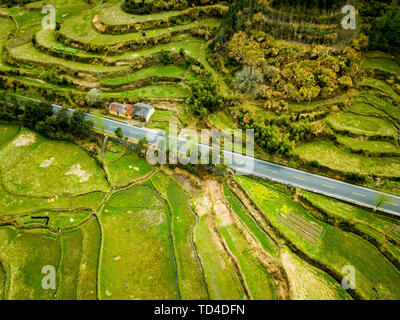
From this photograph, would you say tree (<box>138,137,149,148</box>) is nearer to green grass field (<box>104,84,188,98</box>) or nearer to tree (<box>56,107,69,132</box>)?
green grass field (<box>104,84,188,98</box>)

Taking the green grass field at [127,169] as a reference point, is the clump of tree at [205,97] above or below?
above

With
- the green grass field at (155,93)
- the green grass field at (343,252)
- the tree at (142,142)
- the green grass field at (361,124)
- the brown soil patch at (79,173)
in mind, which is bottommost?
the green grass field at (343,252)

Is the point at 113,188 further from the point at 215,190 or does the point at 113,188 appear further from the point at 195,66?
the point at 195,66

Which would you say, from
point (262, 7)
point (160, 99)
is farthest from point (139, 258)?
point (262, 7)

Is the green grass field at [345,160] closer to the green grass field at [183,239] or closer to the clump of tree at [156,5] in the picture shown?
the green grass field at [183,239]

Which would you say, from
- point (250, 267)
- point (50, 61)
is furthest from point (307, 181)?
point (50, 61)

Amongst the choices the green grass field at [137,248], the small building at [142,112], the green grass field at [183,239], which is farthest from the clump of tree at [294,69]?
the green grass field at [137,248]
